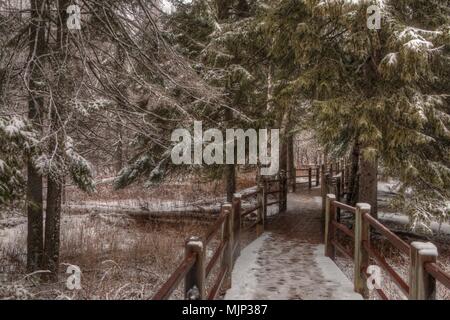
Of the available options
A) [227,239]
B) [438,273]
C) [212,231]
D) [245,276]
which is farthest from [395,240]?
[245,276]

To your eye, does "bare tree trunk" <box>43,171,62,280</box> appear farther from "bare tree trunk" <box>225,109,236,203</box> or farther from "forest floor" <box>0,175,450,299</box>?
"bare tree trunk" <box>225,109,236,203</box>

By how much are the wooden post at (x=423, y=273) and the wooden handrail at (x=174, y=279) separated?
81.6 inches

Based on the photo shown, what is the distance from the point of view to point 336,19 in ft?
29.7

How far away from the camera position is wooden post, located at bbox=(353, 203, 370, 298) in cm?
569

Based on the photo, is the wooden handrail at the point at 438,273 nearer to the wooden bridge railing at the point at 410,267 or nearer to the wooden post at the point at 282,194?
the wooden bridge railing at the point at 410,267

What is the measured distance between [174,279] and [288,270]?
15.6 feet

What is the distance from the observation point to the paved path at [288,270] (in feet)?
18.9

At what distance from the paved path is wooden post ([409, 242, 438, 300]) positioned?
7.17ft

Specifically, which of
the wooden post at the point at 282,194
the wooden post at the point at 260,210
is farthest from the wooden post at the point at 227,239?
the wooden post at the point at 282,194

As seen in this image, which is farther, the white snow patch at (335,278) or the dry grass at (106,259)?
the dry grass at (106,259)

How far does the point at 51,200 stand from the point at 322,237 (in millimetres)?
6982

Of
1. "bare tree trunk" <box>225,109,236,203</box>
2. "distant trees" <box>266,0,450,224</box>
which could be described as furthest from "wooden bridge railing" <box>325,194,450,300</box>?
"bare tree trunk" <box>225,109,236,203</box>
